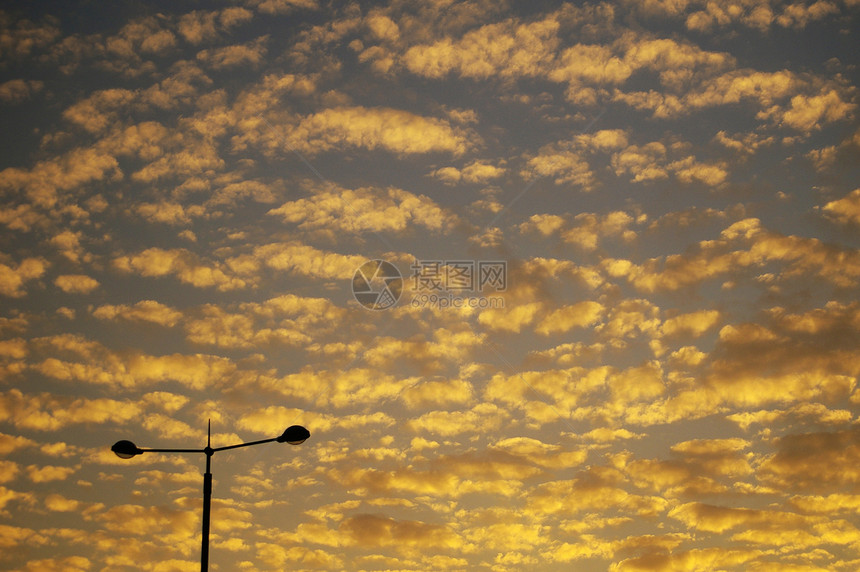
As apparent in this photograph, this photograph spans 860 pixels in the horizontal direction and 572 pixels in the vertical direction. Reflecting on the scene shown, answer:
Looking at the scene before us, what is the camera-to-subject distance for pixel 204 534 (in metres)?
24.8

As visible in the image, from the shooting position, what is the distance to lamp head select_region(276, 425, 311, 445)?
2508 cm

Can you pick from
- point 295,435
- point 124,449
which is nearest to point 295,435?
point 295,435

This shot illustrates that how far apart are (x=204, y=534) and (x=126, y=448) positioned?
304 cm

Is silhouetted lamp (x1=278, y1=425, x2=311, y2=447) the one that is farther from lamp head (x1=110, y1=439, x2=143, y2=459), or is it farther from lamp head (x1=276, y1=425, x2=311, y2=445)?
lamp head (x1=110, y1=439, x2=143, y2=459)

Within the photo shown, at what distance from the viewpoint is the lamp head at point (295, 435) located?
987 inches

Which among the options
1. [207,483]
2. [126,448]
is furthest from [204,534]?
[126,448]

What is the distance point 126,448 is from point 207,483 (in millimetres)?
2307

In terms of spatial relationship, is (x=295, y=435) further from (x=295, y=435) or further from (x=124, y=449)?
(x=124, y=449)

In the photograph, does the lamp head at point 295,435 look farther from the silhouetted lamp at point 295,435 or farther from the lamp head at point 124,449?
the lamp head at point 124,449

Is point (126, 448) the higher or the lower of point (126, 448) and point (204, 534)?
the higher

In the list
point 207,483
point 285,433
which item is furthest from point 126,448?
point 285,433

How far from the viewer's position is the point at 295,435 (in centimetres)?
2511

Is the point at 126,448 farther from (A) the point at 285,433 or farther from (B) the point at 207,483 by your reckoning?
(A) the point at 285,433

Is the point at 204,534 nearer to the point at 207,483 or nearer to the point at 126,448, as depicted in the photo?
the point at 207,483
